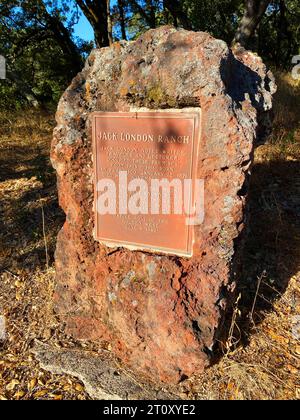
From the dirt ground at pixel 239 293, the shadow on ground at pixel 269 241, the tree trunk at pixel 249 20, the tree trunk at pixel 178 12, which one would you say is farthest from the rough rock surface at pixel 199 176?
the tree trunk at pixel 178 12

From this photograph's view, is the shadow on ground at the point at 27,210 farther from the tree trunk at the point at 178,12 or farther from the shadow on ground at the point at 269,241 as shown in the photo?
the tree trunk at the point at 178,12

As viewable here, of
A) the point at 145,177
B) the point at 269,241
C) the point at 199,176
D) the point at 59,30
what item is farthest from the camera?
the point at 59,30

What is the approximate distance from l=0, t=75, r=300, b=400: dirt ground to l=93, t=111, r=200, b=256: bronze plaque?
0.81 meters

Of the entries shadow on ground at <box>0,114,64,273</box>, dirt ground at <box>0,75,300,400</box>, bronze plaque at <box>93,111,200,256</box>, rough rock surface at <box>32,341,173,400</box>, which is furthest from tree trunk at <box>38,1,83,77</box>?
rough rock surface at <box>32,341,173,400</box>

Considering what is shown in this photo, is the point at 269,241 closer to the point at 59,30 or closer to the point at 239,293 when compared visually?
the point at 239,293

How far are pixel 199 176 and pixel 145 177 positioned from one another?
1.34ft

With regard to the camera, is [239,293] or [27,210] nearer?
[239,293]

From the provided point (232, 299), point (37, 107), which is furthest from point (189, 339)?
point (37, 107)

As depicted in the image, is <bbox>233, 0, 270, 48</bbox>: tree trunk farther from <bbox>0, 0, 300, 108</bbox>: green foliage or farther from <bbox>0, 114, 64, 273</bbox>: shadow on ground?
<bbox>0, 114, 64, 273</bbox>: shadow on ground

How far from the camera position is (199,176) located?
2477mm

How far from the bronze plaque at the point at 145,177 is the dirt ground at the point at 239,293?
810 mm

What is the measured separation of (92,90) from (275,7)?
1595 centimetres

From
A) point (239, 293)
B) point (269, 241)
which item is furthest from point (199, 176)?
point (269, 241)

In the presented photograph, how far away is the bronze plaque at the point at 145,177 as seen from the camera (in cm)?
247
